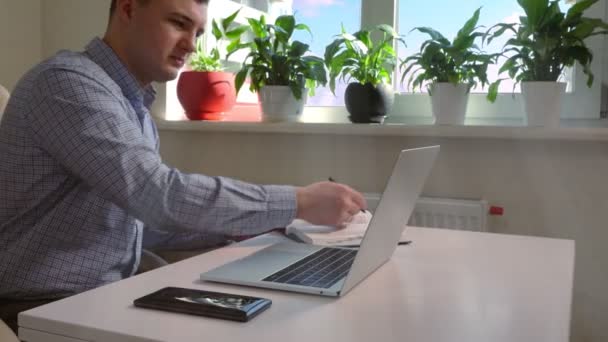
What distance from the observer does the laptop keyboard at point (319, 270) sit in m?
0.95

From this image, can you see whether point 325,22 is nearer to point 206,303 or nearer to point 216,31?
point 216,31

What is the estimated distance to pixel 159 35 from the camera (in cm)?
140

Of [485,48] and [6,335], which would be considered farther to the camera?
[485,48]

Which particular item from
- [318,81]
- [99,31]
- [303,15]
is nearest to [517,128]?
[318,81]

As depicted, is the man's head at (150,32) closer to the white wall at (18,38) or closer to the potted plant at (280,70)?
the potted plant at (280,70)

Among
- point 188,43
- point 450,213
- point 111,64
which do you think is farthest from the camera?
point 450,213

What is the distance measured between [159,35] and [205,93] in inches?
34.0

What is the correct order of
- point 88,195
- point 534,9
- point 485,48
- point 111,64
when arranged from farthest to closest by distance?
point 485,48
point 534,9
point 111,64
point 88,195

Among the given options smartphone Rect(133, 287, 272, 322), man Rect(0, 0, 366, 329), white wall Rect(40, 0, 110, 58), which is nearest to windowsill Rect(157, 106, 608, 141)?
white wall Rect(40, 0, 110, 58)

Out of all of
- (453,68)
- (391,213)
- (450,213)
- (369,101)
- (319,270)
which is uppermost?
(453,68)

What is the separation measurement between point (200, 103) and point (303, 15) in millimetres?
512

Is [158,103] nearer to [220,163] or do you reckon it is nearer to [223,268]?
[220,163]

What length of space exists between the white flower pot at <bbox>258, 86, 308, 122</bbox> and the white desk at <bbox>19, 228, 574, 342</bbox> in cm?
110

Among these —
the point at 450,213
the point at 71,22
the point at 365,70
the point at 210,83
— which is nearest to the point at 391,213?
the point at 450,213
